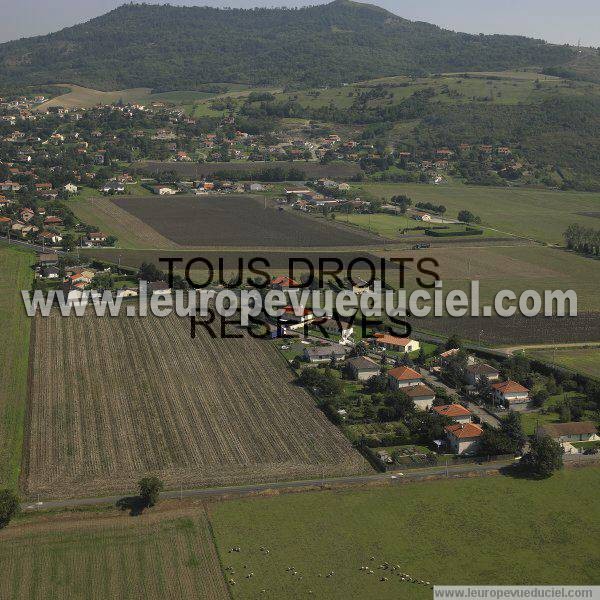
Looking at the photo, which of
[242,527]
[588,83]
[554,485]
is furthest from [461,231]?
[588,83]

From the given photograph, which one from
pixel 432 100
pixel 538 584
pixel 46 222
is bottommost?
pixel 538 584

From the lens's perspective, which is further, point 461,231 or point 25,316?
point 461,231

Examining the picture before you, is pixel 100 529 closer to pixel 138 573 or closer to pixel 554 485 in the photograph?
pixel 138 573

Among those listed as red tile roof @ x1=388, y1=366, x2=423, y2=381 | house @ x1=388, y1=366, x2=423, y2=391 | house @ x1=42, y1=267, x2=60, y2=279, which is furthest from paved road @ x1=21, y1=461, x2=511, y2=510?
house @ x1=42, y1=267, x2=60, y2=279

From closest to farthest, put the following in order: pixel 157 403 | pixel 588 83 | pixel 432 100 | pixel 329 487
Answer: pixel 329 487
pixel 157 403
pixel 432 100
pixel 588 83

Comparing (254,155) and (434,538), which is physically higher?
(254,155)

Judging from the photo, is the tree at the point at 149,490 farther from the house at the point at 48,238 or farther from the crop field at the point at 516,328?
the house at the point at 48,238

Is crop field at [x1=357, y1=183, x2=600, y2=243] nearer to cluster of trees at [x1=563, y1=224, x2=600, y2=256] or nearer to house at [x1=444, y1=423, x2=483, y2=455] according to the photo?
cluster of trees at [x1=563, y1=224, x2=600, y2=256]
